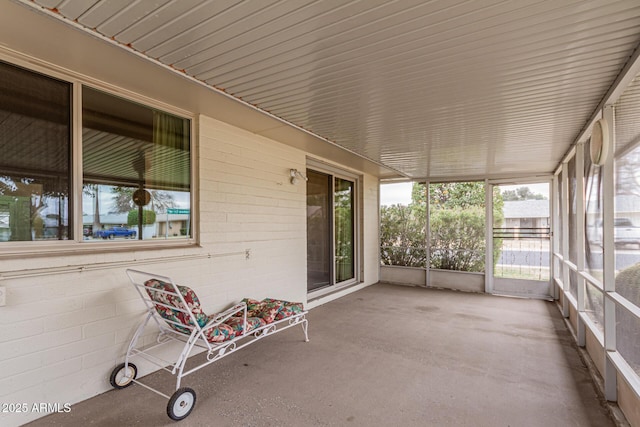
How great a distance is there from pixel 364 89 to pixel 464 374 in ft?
8.96

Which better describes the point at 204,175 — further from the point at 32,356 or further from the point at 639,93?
the point at 639,93

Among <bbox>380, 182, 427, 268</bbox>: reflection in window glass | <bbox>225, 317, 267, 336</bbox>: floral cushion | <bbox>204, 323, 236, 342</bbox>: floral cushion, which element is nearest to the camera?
<bbox>204, 323, 236, 342</bbox>: floral cushion

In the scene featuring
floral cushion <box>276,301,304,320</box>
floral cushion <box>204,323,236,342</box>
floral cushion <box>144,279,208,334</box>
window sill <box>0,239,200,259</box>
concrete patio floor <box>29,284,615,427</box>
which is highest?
window sill <box>0,239,200,259</box>

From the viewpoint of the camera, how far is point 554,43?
6.22ft

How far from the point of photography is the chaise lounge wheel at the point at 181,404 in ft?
7.11

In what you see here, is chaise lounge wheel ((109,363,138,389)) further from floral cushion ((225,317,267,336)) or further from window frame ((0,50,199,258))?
window frame ((0,50,199,258))

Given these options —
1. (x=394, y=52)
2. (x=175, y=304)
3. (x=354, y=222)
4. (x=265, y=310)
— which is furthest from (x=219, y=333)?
(x=354, y=222)

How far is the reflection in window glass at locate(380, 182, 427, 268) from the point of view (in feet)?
24.0

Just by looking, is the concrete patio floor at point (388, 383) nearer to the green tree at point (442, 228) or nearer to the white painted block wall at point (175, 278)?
the white painted block wall at point (175, 278)

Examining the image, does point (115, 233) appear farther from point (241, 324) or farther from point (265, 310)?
point (265, 310)

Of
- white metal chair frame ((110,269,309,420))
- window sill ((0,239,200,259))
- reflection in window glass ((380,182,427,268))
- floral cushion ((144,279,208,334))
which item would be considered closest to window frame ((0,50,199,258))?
window sill ((0,239,200,259))

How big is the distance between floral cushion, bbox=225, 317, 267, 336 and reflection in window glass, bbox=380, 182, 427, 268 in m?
5.15

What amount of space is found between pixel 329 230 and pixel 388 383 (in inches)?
137

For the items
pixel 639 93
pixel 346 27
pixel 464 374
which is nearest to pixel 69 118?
pixel 346 27
